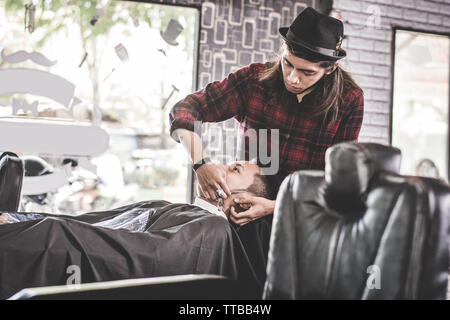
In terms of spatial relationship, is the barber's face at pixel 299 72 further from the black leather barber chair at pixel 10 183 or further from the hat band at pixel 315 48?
the black leather barber chair at pixel 10 183

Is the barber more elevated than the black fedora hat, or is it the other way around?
the black fedora hat

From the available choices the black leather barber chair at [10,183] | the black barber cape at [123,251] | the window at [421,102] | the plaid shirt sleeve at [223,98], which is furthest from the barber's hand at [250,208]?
the window at [421,102]

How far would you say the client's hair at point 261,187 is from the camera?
238 centimetres

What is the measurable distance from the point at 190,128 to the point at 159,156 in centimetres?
187

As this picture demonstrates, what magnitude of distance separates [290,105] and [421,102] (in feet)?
10.8

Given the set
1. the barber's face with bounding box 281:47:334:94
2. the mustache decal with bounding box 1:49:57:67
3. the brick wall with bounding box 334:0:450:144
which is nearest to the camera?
the barber's face with bounding box 281:47:334:94

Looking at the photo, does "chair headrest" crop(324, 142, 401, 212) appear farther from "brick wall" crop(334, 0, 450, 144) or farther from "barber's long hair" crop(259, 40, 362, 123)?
"brick wall" crop(334, 0, 450, 144)

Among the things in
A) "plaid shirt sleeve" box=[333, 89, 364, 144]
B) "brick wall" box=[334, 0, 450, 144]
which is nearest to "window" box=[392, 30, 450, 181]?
"brick wall" box=[334, 0, 450, 144]

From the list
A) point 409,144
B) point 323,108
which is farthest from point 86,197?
point 409,144

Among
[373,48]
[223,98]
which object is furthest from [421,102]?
[223,98]

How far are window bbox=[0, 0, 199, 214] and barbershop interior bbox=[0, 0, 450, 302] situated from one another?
12 mm

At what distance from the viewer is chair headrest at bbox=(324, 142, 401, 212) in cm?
113

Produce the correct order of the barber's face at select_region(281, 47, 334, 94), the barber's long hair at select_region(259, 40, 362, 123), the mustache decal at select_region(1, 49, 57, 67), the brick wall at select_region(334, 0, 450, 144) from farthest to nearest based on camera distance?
the brick wall at select_region(334, 0, 450, 144) < the mustache decal at select_region(1, 49, 57, 67) < the barber's long hair at select_region(259, 40, 362, 123) < the barber's face at select_region(281, 47, 334, 94)
